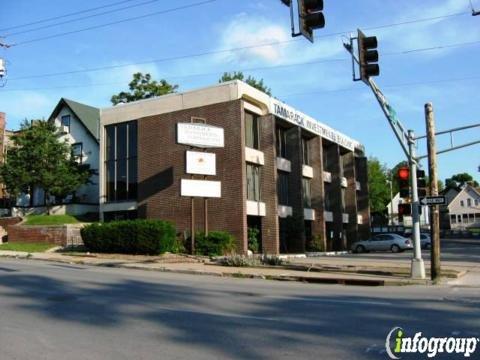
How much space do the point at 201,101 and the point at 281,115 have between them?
20.0 feet

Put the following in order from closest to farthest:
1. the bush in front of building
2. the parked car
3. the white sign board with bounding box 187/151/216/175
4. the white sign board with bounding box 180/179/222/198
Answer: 1. the bush in front of building
2. the white sign board with bounding box 180/179/222/198
3. the white sign board with bounding box 187/151/216/175
4. the parked car

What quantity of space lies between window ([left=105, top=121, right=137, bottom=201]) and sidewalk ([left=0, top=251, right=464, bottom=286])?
8666 mm

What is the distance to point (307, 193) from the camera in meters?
43.0

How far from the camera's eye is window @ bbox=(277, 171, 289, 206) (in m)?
38.1

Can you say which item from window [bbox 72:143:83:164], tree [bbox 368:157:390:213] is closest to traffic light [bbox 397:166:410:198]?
window [bbox 72:143:83:164]

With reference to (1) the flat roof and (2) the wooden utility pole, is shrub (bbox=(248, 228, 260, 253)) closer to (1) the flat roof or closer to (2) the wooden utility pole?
(1) the flat roof

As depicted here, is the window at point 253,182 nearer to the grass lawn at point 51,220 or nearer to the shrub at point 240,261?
the shrub at point 240,261

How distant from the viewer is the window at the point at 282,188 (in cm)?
3807

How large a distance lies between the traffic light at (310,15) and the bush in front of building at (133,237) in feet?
65.3

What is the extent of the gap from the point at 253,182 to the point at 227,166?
2.44 metres

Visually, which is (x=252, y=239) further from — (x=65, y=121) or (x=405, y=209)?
(x=65, y=121)

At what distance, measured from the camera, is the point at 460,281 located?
18859 millimetres

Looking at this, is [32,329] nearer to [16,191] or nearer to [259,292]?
[259,292]

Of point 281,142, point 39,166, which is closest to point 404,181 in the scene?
point 281,142
